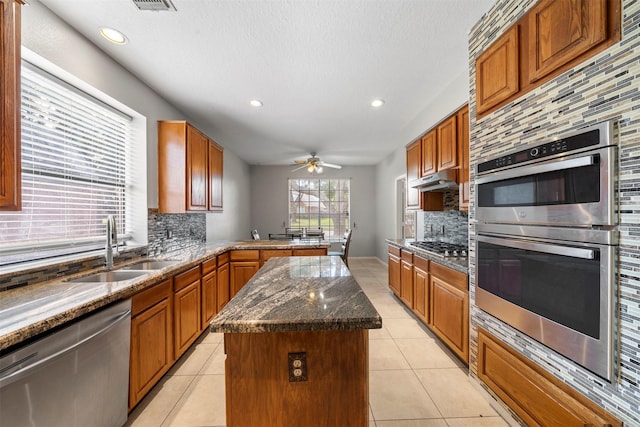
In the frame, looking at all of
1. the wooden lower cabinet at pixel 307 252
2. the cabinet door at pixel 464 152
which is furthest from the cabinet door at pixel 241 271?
the cabinet door at pixel 464 152

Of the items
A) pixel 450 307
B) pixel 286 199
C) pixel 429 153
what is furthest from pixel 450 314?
pixel 286 199

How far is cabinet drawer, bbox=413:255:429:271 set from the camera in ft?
8.87

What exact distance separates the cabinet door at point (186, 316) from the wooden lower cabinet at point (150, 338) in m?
0.08

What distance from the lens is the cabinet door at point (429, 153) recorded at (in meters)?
2.82

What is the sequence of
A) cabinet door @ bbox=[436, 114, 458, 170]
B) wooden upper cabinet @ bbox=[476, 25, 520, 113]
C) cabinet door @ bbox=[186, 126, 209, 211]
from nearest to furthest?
wooden upper cabinet @ bbox=[476, 25, 520, 113], cabinet door @ bbox=[436, 114, 458, 170], cabinet door @ bbox=[186, 126, 209, 211]

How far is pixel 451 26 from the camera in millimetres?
1881

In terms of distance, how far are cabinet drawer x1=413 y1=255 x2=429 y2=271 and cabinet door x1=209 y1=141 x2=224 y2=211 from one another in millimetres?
2737

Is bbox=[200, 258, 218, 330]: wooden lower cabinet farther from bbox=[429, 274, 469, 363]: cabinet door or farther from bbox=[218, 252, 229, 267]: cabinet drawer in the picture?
bbox=[429, 274, 469, 363]: cabinet door

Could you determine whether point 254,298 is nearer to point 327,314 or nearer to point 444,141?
point 327,314

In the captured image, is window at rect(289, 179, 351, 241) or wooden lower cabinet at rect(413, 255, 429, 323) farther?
window at rect(289, 179, 351, 241)

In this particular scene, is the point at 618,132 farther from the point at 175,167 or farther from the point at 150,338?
Answer: the point at 175,167

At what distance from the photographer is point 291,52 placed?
217 centimetres

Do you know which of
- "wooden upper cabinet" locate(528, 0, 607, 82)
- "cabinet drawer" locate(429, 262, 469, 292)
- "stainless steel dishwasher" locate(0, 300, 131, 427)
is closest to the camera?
"stainless steel dishwasher" locate(0, 300, 131, 427)

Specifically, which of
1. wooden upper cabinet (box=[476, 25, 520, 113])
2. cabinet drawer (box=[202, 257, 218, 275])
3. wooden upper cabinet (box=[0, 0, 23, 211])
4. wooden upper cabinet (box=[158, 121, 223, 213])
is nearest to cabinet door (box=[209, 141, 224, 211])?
wooden upper cabinet (box=[158, 121, 223, 213])
